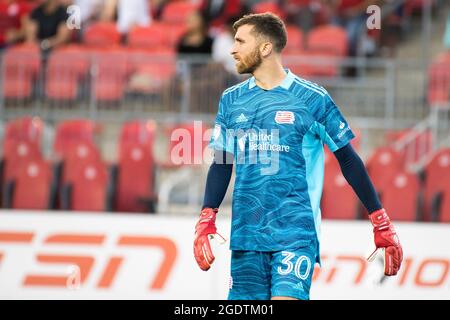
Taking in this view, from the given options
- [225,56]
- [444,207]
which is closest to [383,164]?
[444,207]

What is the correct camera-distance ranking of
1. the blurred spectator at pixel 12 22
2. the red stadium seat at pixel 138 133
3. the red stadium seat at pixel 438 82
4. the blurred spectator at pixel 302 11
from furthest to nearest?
the blurred spectator at pixel 302 11 < the blurred spectator at pixel 12 22 < the red stadium seat at pixel 438 82 < the red stadium seat at pixel 138 133

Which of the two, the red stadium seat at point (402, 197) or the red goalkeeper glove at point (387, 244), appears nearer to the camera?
the red goalkeeper glove at point (387, 244)

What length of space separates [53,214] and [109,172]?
2305 mm

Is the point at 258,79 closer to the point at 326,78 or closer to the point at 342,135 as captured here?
the point at 342,135

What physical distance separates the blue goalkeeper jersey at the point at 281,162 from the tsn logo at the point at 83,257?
13.2ft

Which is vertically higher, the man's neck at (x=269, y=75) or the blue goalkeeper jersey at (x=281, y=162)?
the man's neck at (x=269, y=75)

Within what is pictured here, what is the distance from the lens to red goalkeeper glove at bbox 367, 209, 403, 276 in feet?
19.8

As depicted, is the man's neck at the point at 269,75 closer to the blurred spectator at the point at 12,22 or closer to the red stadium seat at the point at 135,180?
the red stadium seat at the point at 135,180

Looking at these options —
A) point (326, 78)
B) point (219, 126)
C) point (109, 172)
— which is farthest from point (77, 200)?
point (219, 126)

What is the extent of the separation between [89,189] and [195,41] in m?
3.08

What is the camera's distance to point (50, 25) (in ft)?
47.8

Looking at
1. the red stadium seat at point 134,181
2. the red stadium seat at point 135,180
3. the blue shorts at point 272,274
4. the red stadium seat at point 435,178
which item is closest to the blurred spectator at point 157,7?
the red stadium seat at point 135,180

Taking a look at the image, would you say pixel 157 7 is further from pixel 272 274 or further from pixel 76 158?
pixel 272 274

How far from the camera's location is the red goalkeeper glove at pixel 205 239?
609cm
